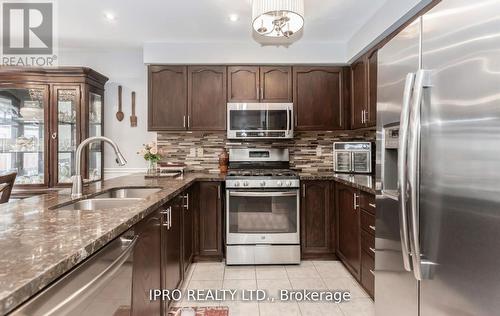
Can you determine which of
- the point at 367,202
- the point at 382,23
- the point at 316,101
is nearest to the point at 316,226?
the point at 367,202

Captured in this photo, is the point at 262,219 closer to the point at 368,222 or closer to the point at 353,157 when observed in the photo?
the point at 368,222

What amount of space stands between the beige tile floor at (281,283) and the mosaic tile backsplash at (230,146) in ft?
4.00

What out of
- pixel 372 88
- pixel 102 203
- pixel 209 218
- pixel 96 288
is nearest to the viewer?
pixel 96 288

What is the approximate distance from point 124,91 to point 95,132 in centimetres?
62

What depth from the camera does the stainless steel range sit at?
2.92m

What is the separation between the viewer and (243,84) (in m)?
3.34

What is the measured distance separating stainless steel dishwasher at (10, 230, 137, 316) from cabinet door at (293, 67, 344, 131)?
2576 mm

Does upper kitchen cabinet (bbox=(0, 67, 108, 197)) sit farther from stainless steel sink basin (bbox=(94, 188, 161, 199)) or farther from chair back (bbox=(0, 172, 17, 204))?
stainless steel sink basin (bbox=(94, 188, 161, 199))

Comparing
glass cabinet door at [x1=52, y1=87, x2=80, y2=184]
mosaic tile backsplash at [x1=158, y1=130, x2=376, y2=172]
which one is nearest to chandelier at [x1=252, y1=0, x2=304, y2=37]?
mosaic tile backsplash at [x1=158, y1=130, x2=376, y2=172]

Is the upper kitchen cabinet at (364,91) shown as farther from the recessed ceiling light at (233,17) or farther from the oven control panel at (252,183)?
the recessed ceiling light at (233,17)

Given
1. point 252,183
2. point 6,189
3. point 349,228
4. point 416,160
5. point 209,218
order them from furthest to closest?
point 209,218 < point 252,183 < point 349,228 < point 6,189 < point 416,160

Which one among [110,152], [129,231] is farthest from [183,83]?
[129,231]

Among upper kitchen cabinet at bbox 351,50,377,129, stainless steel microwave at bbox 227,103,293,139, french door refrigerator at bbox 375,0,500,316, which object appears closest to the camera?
french door refrigerator at bbox 375,0,500,316

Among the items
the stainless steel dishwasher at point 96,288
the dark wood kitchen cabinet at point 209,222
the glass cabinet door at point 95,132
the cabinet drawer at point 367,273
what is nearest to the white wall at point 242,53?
the glass cabinet door at point 95,132
